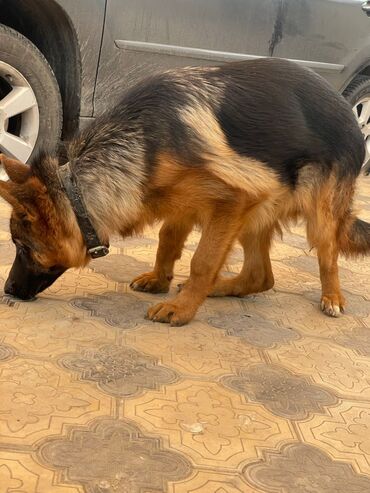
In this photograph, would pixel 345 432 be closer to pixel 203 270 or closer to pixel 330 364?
pixel 330 364

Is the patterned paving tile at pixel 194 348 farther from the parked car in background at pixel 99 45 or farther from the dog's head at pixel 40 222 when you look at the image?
the parked car in background at pixel 99 45

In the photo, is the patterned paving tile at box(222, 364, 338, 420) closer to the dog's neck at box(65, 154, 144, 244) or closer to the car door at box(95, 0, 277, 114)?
the dog's neck at box(65, 154, 144, 244)

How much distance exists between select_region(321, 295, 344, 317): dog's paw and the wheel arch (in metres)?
2.96

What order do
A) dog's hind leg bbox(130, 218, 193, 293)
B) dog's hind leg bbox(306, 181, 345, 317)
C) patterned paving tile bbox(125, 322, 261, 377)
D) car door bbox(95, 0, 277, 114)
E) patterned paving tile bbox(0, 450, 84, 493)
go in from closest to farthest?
patterned paving tile bbox(0, 450, 84, 493), patterned paving tile bbox(125, 322, 261, 377), dog's hind leg bbox(306, 181, 345, 317), dog's hind leg bbox(130, 218, 193, 293), car door bbox(95, 0, 277, 114)

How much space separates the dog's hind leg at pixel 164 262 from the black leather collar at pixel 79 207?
0.74m

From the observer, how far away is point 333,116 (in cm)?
403

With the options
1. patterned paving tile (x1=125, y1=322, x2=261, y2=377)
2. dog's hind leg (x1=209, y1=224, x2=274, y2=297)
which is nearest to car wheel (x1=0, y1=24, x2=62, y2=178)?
dog's hind leg (x1=209, y1=224, x2=274, y2=297)

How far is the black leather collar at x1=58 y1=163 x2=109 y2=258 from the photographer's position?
3486 mm

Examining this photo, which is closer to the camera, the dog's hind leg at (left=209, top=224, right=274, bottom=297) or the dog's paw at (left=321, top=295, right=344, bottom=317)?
the dog's paw at (left=321, top=295, right=344, bottom=317)

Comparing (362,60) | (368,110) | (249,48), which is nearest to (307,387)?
(249,48)

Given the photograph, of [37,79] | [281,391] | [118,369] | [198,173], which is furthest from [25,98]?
[281,391]

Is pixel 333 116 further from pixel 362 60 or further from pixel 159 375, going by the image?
pixel 362 60

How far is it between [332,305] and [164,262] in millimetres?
1157

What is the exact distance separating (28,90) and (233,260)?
7.49ft
